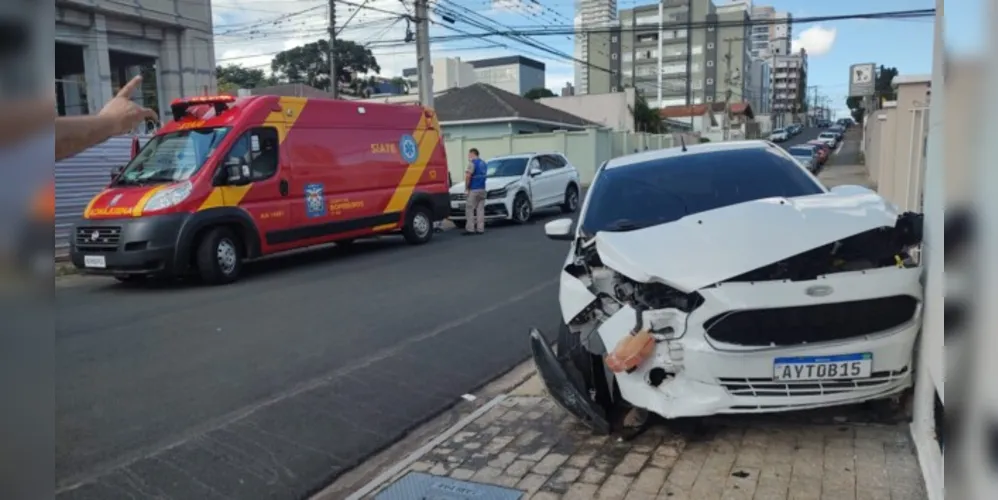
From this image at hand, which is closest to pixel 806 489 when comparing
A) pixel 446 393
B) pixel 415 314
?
pixel 446 393

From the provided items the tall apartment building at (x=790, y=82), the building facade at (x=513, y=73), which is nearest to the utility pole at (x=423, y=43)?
the building facade at (x=513, y=73)

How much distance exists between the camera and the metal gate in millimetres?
12703

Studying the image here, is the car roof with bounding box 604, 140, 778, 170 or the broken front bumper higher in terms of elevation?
the car roof with bounding box 604, 140, 778, 170

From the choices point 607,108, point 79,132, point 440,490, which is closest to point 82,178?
point 440,490

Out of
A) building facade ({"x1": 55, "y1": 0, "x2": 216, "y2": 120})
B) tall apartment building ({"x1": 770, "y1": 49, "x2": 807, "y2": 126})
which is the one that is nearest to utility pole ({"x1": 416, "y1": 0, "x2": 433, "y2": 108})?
building facade ({"x1": 55, "y1": 0, "x2": 216, "y2": 120})

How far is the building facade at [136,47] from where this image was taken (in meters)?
18.1

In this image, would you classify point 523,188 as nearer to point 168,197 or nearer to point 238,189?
point 238,189

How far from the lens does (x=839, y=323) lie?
3533 mm

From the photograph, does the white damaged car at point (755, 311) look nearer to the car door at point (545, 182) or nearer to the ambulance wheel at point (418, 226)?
the ambulance wheel at point (418, 226)

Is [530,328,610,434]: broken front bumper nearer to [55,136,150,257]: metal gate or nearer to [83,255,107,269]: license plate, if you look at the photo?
[83,255,107,269]: license plate

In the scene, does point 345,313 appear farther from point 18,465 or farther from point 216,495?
point 18,465

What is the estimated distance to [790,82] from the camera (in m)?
133

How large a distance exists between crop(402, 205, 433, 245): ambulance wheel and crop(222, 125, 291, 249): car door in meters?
2.89

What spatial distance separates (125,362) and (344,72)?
57.8 m
